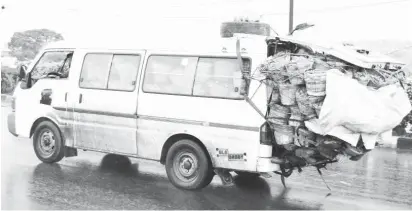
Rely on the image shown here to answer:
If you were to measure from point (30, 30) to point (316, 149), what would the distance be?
3300cm

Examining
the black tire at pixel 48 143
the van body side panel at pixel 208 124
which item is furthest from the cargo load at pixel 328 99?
the black tire at pixel 48 143

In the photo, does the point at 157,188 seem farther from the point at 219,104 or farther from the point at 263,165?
the point at 263,165

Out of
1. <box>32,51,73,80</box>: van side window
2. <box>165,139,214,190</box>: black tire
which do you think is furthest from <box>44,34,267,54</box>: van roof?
<box>165,139,214,190</box>: black tire

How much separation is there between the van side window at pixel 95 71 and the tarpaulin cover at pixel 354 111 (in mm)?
3598

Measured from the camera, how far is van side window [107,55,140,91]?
809 centimetres

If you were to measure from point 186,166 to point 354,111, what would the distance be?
8.20 ft

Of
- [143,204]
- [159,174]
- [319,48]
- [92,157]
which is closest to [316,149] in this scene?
[319,48]

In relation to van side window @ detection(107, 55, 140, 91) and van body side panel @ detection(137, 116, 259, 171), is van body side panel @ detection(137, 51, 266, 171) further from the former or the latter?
van side window @ detection(107, 55, 140, 91)

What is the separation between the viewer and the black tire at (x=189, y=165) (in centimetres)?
735

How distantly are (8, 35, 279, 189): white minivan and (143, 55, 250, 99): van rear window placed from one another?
0.05 feet

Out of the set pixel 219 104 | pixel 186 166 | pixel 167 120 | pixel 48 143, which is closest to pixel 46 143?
pixel 48 143

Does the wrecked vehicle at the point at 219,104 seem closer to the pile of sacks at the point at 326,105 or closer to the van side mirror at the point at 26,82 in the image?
the pile of sacks at the point at 326,105

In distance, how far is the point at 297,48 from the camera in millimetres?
7090

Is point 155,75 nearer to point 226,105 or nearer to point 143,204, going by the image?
point 226,105
